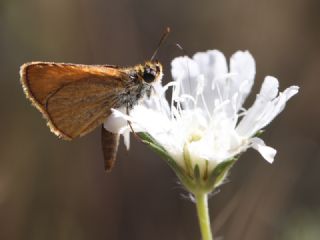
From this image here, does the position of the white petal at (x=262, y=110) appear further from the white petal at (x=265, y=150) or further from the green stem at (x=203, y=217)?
the green stem at (x=203, y=217)

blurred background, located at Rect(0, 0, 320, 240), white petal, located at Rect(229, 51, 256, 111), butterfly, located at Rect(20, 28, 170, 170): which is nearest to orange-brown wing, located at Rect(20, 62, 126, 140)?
butterfly, located at Rect(20, 28, 170, 170)

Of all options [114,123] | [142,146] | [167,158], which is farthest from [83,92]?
[142,146]

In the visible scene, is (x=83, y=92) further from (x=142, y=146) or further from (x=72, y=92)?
(x=142, y=146)

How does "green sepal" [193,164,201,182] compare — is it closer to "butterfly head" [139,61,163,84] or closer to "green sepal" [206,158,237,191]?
"green sepal" [206,158,237,191]

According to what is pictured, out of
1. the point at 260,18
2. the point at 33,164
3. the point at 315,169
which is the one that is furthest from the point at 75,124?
the point at 260,18

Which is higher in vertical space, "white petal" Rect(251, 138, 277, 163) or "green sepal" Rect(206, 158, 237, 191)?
"white petal" Rect(251, 138, 277, 163)

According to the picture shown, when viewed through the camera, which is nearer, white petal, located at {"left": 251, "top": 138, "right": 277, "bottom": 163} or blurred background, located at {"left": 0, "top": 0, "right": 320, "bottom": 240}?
white petal, located at {"left": 251, "top": 138, "right": 277, "bottom": 163}
